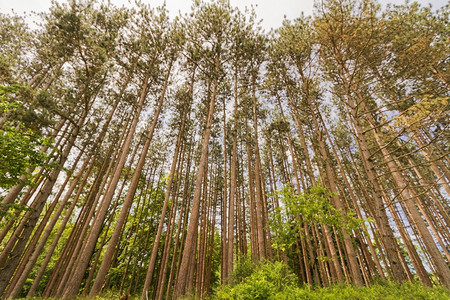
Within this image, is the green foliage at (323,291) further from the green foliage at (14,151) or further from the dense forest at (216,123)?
the green foliage at (14,151)

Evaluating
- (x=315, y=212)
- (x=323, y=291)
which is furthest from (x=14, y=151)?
(x=315, y=212)

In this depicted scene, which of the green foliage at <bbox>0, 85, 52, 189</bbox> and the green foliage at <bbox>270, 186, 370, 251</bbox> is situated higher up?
the green foliage at <bbox>0, 85, 52, 189</bbox>

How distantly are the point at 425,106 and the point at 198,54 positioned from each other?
1144 centimetres

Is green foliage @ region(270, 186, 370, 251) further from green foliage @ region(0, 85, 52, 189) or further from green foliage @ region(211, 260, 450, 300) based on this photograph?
green foliage @ region(0, 85, 52, 189)

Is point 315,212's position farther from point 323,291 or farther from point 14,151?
point 14,151

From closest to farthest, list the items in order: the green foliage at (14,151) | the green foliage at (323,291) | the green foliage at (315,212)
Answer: the green foliage at (323,291)
the green foliage at (14,151)
the green foliage at (315,212)

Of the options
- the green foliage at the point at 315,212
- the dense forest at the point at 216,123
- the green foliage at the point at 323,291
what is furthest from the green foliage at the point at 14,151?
the green foliage at the point at 315,212

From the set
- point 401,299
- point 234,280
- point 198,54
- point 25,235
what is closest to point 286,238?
point 234,280

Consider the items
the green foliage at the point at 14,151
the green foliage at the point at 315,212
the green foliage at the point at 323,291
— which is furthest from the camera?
the green foliage at the point at 315,212

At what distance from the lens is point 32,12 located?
31.2ft

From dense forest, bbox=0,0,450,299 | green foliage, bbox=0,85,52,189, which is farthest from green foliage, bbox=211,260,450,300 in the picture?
green foliage, bbox=0,85,52,189

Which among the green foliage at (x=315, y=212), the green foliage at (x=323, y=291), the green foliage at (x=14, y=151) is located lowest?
the green foliage at (x=323, y=291)

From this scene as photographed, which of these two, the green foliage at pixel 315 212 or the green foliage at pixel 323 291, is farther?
the green foliage at pixel 315 212

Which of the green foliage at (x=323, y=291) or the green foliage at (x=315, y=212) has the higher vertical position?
the green foliage at (x=315, y=212)
